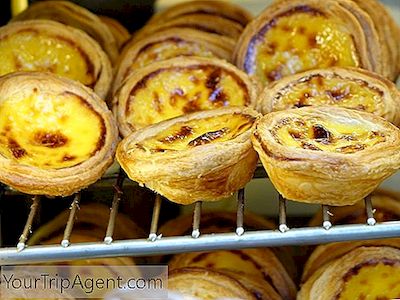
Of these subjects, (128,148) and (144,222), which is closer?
(128,148)

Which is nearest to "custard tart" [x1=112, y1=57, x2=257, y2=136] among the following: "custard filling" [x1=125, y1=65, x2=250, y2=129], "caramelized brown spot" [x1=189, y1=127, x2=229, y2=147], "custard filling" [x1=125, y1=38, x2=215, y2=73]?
"custard filling" [x1=125, y1=65, x2=250, y2=129]

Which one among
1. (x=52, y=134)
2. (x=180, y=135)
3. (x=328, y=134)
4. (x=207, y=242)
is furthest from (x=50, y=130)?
(x=328, y=134)

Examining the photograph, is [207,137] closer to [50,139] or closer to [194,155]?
[194,155]

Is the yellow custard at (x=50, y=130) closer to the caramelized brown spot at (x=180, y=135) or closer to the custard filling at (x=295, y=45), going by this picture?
the caramelized brown spot at (x=180, y=135)

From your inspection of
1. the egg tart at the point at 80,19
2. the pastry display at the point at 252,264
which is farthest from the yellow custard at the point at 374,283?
the egg tart at the point at 80,19

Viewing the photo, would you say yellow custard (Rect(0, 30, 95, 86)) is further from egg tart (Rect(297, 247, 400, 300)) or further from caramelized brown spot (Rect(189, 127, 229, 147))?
egg tart (Rect(297, 247, 400, 300))

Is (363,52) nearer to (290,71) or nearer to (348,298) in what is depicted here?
(290,71)

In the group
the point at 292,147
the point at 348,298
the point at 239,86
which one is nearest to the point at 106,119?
the point at 239,86
